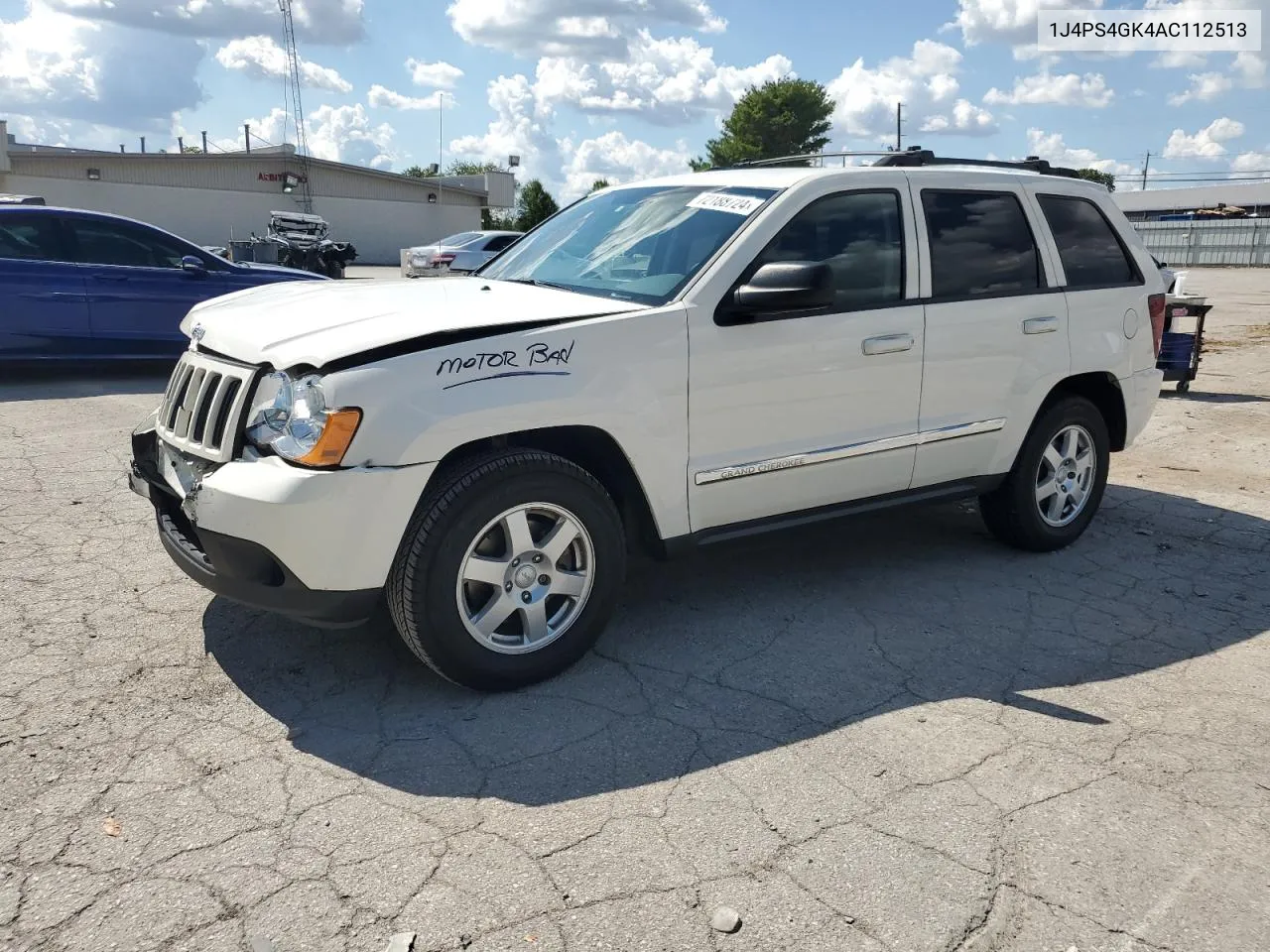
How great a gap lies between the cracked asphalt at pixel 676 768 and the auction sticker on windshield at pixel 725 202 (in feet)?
5.43

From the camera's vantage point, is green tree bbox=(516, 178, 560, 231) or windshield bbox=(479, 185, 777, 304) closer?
windshield bbox=(479, 185, 777, 304)

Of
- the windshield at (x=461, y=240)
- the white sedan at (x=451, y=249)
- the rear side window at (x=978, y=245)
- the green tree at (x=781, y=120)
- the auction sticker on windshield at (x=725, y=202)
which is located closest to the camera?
the auction sticker on windshield at (x=725, y=202)

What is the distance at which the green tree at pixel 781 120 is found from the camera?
213ft

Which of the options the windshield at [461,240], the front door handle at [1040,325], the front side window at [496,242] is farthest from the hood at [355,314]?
the windshield at [461,240]

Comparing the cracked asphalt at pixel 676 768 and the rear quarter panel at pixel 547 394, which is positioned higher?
the rear quarter panel at pixel 547 394

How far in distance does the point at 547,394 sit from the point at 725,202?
1.36m

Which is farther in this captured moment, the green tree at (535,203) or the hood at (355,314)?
the green tree at (535,203)

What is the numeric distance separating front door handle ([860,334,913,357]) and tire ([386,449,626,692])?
1.34 metres

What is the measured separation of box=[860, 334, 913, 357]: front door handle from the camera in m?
4.31

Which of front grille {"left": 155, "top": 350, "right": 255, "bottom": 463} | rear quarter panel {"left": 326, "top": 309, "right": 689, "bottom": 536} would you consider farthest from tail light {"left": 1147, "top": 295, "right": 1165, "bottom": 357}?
front grille {"left": 155, "top": 350, "right": 255, "bottom": 463}

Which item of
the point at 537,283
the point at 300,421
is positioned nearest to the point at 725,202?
the point at 537,283

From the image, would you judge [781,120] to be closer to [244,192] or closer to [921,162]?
[244,192]

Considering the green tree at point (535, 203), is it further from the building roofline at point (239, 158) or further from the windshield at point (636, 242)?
the windshield at point (636, 242)

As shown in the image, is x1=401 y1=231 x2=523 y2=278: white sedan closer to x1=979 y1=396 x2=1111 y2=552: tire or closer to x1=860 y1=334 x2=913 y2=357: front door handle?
x1=979 y1=396 x2=1111 y2=552: tire
